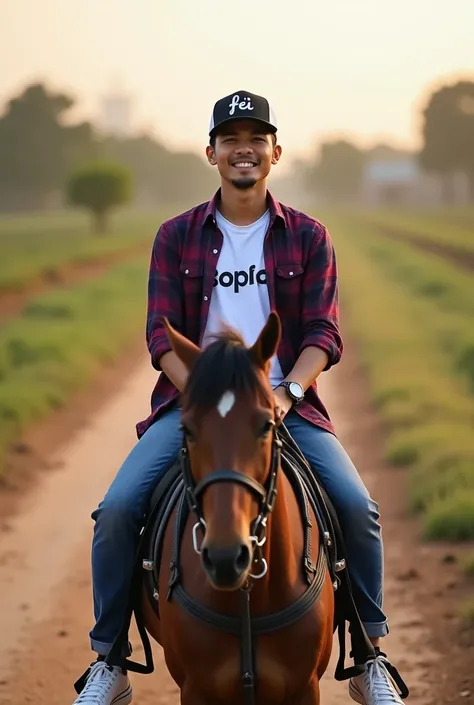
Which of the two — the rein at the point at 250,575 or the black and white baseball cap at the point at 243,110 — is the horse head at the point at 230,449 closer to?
the rein at the point at 250,575

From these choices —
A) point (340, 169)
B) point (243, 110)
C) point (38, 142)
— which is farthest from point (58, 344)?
point (340, 169)

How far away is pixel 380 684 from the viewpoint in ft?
14.2

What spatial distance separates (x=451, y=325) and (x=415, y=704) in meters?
14.7

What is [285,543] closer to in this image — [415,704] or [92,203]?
[415,704]

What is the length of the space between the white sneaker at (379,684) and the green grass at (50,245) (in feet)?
82.4

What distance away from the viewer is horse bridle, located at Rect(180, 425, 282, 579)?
10.3 ft

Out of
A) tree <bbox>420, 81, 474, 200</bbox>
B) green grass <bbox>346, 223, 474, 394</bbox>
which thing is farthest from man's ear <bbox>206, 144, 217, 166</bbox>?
tree <bbox>420, 81, 474, 200</bbox>

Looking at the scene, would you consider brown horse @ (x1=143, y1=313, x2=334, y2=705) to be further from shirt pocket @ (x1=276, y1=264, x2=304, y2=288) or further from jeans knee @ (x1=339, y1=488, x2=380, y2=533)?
shirt pocket @ (x1=276, y1=264, x2=304, y2=288)

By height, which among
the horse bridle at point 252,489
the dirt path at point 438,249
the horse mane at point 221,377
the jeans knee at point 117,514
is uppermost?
the dirt path at point 438,249

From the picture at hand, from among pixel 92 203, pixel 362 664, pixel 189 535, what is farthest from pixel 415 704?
pixel 92 203

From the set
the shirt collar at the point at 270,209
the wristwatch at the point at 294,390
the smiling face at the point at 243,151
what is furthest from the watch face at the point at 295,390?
the smiling face at the point at 243,151

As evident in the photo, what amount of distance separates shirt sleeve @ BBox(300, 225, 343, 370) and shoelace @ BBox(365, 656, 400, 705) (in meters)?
1.32

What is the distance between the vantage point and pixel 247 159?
4.36 m

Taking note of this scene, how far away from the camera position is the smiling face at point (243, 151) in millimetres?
4344
